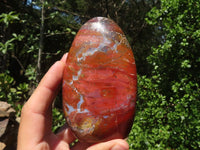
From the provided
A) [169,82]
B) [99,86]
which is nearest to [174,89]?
[169,82]

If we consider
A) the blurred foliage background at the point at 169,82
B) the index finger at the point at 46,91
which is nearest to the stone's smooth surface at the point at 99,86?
the index finger at the point at 46,91

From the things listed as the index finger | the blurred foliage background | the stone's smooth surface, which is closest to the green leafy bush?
the blurred foliage background

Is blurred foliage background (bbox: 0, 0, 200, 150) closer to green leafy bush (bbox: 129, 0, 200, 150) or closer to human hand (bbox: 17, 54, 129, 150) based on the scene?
green leafy bush (bbox: 129, 0, 200, 150)

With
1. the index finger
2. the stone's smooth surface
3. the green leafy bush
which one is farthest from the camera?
the green leafy bush

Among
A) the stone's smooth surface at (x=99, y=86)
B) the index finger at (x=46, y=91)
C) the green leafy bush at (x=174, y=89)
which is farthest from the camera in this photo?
the green leafy bush at (x=174, y=89)

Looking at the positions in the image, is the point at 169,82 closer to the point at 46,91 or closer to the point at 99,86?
the point at 99,86

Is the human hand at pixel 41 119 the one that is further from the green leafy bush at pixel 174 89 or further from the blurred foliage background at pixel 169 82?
the green leafy bush at pixel 174 89

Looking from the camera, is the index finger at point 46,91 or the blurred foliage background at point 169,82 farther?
the blurred foliage background at point 169,82
